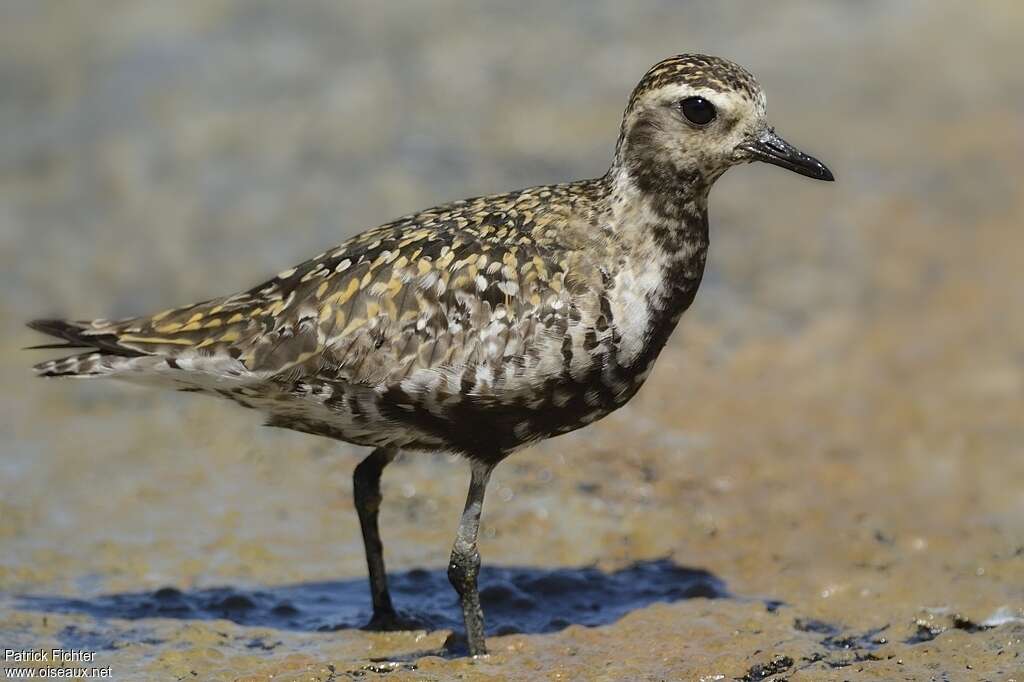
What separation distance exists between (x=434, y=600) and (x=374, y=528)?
0.73m

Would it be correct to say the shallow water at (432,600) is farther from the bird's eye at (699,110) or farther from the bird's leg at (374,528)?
the bird's eye at (699,110)

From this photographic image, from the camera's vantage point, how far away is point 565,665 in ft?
29.7

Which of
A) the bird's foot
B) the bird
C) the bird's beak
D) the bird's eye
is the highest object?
the bird's eye

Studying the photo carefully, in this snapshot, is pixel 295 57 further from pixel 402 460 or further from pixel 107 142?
pixel 402 460

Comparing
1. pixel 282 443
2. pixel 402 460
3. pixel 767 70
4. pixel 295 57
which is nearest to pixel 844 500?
pixel 402 460

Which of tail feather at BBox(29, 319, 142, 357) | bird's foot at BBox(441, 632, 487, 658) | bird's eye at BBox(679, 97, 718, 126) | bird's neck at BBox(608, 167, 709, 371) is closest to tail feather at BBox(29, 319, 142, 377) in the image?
tail feather at BBox(29, 319, 142, 357)

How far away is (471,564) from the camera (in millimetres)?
9281

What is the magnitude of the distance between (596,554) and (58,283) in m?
6.89

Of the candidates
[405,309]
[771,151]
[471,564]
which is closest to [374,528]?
[471,564]

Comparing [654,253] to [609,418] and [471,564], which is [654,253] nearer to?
[471,564]

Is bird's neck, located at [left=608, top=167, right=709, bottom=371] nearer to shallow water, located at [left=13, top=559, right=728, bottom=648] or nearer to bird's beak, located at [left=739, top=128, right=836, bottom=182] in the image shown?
bird's beak, located at [left=739, top=128, right=836, bottom=182]

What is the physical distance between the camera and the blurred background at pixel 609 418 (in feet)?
32.1

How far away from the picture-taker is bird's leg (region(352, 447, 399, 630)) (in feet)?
31.9

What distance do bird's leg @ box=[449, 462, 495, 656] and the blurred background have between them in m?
0.31
